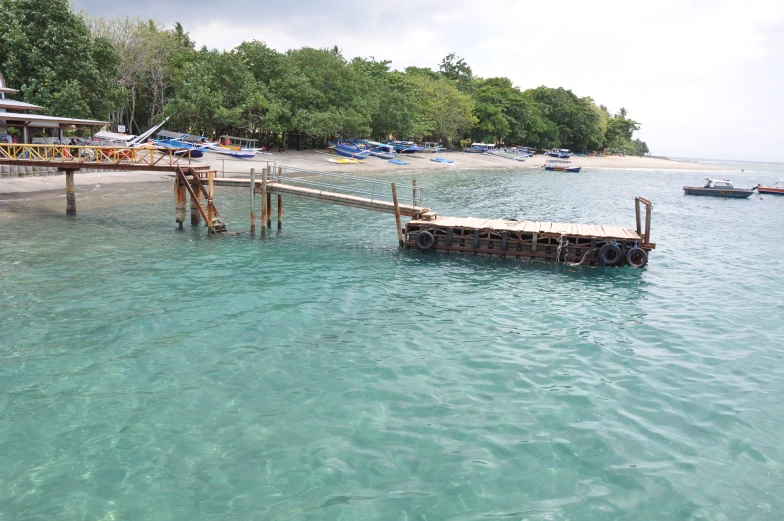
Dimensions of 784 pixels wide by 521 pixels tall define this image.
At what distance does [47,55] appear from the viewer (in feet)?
170

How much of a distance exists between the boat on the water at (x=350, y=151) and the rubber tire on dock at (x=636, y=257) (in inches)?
2452

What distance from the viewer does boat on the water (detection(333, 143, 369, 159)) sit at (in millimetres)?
82875

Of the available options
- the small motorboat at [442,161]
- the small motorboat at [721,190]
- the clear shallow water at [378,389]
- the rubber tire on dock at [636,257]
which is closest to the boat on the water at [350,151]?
the small motorboat at [442,161]

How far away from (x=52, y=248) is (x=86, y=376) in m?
14.1

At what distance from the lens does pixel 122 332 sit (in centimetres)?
1465

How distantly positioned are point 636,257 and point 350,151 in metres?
64.3

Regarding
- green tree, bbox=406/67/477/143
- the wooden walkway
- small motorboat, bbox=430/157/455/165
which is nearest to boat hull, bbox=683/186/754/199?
small motorboat, bbox=430/157/455/165

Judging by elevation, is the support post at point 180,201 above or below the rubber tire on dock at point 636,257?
above

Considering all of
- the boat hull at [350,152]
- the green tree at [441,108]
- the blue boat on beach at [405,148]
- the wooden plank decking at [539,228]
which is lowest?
the wooden plank decking at [539,228]

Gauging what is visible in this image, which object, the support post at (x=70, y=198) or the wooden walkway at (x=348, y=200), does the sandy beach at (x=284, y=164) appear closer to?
the wooden walkway at (x=348, y=200)

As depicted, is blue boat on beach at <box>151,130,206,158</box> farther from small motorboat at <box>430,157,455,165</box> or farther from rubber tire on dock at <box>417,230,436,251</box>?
small motorboat at <box>430,157,455,165</box>

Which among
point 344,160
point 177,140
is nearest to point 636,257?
point 177,140

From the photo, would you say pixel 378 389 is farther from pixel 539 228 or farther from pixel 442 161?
pixel 442 161

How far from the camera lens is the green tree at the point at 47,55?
166ft
